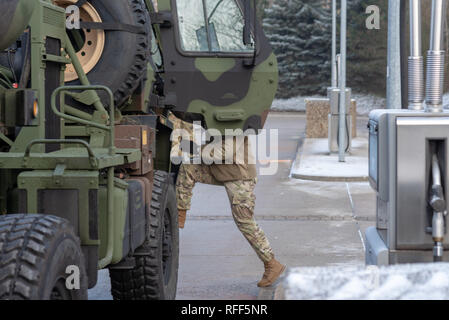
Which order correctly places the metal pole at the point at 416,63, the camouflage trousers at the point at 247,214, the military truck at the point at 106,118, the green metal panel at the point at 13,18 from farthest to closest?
the camouflage trousers at the point at 247,214 → the metal pole at the point at 416,63 → the green metal panel at the point at 13,18 → the military truck at the point at 106,118

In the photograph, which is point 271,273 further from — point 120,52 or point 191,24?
point 120,52

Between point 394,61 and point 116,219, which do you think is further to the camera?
point 394,61

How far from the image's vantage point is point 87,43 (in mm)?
5551

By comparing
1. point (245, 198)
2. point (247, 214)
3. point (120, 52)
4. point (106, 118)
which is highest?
point (120, 52)

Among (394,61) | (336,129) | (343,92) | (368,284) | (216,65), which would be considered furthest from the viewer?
(336,129)

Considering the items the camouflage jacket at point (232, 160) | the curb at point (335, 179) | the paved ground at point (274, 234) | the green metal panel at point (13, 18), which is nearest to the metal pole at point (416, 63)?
the green metal panel at point (13, 18)

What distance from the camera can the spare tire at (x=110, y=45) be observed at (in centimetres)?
550

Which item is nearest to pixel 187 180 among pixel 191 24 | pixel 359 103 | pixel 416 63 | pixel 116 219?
pixel 191 24

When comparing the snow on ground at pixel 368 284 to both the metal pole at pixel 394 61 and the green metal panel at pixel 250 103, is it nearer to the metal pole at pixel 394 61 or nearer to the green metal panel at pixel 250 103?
the green metal panel at pixel 250 103

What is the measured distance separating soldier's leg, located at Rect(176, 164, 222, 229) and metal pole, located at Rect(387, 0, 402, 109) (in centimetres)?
334

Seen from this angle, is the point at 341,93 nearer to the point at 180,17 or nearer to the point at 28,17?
the point at 180,17

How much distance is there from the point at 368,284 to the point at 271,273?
4.38m

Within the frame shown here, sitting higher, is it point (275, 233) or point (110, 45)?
point (110, 45)
